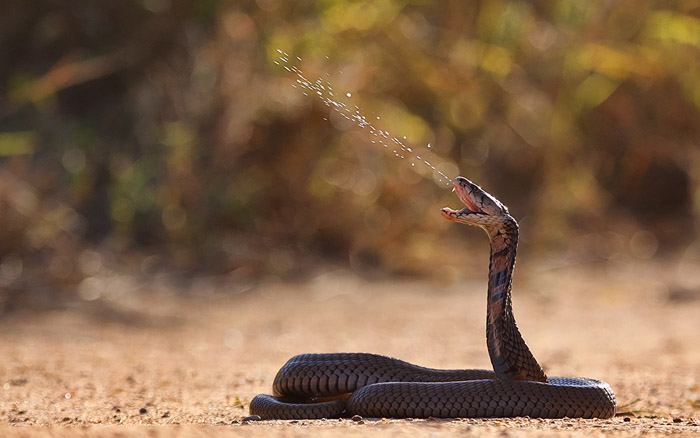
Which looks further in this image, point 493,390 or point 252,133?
point 252,133

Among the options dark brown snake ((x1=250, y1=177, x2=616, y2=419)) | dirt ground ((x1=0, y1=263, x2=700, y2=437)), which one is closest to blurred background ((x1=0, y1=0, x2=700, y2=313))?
dirt ground ((x1=0, y1=263, x2=700, y2=437))

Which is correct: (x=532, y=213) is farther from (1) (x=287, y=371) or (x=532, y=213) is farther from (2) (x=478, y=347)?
(1) (x=287, y=371)

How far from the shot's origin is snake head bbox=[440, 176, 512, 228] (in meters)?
3.73

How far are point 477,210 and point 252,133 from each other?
597 centimetres

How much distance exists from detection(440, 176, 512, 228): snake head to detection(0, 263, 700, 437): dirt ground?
70 centimetres

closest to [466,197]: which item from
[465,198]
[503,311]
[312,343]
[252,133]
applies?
[465,198]

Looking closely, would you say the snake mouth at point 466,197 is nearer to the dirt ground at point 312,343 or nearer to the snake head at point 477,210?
the snake head at point 477,210

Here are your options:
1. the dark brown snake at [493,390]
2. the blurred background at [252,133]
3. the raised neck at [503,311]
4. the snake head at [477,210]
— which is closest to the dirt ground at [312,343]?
the dark brown snake at [493,390]

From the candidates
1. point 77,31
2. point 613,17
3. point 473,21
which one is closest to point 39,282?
point 77,31

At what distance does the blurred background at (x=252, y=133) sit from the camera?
29.3 ft

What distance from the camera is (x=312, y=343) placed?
6879 mm

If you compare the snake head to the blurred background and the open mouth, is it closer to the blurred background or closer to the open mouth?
the open mouth

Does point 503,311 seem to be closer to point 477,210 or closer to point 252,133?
point 477,210

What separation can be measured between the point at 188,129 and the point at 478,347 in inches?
146
